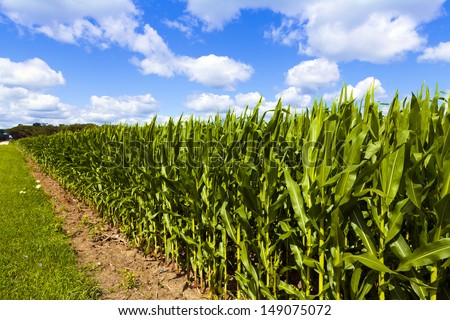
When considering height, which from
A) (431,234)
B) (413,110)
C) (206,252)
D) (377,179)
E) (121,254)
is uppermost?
(413,110)

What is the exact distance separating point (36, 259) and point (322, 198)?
13.7 ft

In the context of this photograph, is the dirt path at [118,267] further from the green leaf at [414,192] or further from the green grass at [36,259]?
the green leaf at [414,192]

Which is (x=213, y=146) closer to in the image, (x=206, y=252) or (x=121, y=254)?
(x=206, y=252)

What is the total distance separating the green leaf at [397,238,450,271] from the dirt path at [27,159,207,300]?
7.85 feet

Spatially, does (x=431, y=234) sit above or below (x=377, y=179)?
below

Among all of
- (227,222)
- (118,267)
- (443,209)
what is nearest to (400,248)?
(443,209)

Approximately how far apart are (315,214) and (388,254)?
517 millimetres

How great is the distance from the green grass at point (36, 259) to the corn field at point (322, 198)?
4.13 ft

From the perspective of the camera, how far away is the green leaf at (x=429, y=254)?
179cm

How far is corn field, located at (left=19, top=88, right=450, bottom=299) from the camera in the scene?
1.96 metres

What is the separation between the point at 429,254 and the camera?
6.02 feet

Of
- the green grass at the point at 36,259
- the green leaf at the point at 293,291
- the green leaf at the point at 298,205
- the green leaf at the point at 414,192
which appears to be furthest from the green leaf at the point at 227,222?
the green grass at the point at 36,259
